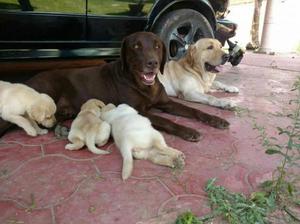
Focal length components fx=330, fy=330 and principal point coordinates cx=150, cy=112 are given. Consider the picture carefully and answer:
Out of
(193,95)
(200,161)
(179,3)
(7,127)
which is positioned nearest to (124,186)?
(200,161)

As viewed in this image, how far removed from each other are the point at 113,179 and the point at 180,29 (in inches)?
135

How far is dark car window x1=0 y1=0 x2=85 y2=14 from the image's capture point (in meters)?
3.57

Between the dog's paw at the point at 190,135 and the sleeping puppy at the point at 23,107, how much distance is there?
1.24 metres

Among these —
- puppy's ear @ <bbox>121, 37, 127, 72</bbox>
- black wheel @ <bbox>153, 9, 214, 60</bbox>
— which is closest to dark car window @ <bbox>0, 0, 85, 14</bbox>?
puppy's ear @ <bbox>121, 37, 127, 72</bbox>

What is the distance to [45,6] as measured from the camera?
12.3 ft

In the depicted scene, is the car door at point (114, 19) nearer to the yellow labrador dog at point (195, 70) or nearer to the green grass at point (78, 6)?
the green grass at point (78, 6)

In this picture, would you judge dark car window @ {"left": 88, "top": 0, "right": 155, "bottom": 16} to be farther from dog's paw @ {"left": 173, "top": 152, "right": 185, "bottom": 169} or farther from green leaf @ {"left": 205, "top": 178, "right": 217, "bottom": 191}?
green leaf @ {"left": 205, "top": 178, "right": 217, "bottom": 191}

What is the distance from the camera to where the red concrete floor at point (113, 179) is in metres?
1.97

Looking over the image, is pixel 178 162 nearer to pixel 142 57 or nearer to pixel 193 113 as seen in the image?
pixel 193 113

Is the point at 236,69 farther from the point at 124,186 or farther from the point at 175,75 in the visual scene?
the point at 124,186

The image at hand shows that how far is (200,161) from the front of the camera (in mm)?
2637

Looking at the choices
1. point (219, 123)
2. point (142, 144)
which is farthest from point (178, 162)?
point (219, 123)

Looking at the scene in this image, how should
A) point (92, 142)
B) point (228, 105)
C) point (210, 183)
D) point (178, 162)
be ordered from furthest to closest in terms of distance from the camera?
point (228, 105), point (92, 142), point (178, 162), point (210, 183)

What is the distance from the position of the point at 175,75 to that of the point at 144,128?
2076 millimetres
